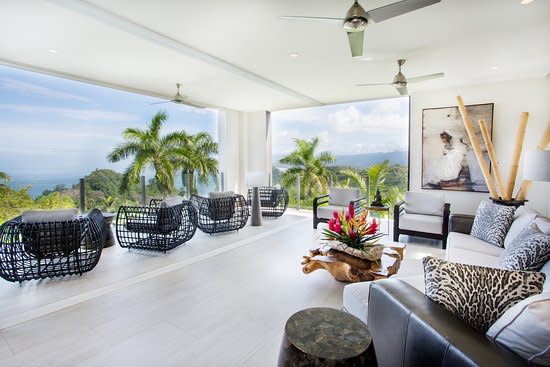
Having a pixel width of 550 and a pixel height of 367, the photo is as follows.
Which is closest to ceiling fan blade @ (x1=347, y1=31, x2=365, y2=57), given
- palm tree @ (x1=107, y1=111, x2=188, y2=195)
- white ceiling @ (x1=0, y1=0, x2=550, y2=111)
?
white ceiling @ (x1=0, y1=0, x2=550, y2=111)

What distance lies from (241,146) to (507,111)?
6.30 meters

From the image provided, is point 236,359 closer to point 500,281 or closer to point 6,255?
→ point 500,281

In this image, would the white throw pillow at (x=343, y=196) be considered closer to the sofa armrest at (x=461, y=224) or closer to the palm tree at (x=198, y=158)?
the sofa armrest at (x=461, y=224)

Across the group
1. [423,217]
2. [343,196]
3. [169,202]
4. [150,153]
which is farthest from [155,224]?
[423,217]

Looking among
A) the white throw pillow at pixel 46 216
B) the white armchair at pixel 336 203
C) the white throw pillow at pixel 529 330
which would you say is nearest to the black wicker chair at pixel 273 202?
the white armchair at pixel 336 203

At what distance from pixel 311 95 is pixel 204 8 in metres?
4.07

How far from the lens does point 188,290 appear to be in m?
3.12

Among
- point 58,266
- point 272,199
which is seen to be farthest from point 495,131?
point 58,266

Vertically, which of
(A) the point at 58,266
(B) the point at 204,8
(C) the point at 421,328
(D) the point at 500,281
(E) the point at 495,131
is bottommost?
(A) the point at 58,266

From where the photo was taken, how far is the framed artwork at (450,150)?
559 cm

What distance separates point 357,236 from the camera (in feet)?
9.89

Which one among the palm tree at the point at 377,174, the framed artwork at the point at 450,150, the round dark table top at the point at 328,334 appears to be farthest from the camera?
the palm tree at the point at 377,174

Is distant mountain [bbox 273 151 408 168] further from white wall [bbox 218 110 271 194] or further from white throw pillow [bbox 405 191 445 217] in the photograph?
white throw pillow [bbox 405 191 445 217]

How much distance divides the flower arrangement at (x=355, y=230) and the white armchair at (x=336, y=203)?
247 centimetres
